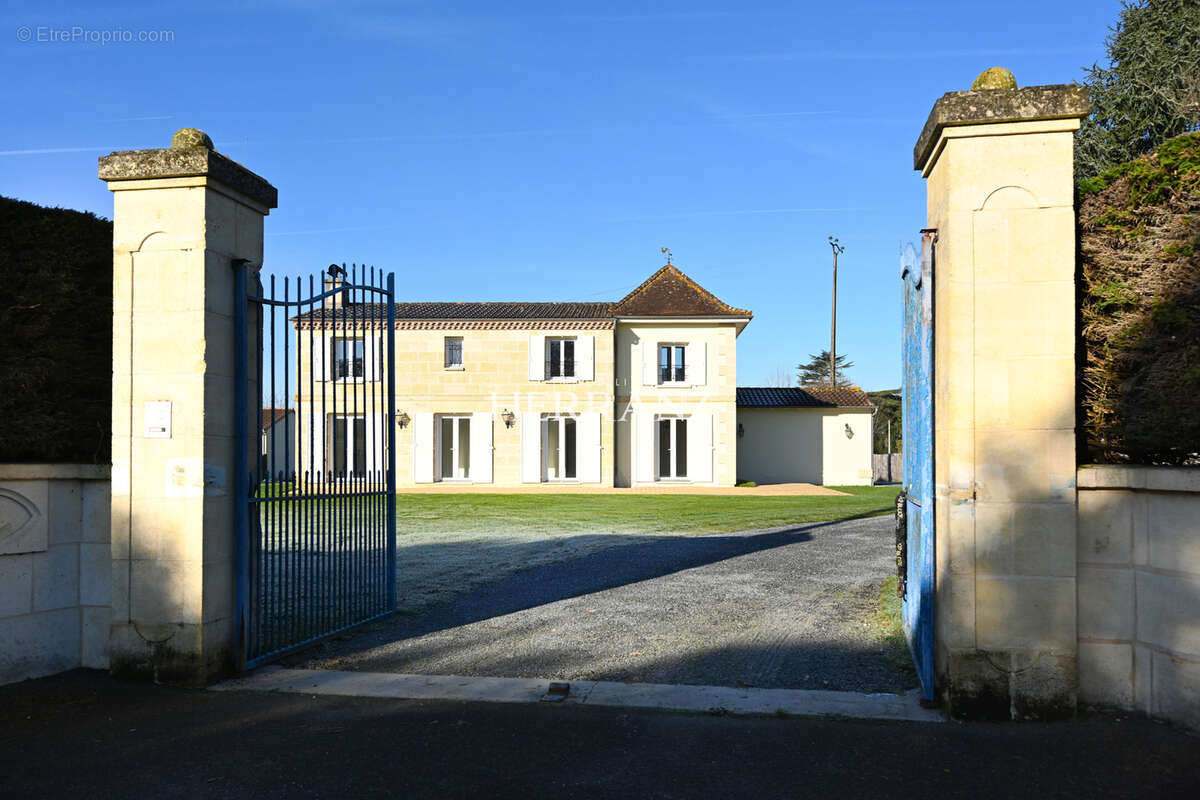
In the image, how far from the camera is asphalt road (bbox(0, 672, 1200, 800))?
3535mm

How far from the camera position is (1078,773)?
3664 millimetres

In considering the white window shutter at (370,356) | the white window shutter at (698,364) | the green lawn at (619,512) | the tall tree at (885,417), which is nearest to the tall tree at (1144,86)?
the green lawn at (619,512)

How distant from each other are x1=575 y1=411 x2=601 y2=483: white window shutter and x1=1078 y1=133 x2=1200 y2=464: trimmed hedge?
22163mm

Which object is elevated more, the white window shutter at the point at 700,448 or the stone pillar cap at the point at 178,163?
the stone pillar cap at the point at 178,163

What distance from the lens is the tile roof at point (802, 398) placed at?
96.4 ft

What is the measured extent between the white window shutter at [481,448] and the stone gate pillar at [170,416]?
21.4 metres

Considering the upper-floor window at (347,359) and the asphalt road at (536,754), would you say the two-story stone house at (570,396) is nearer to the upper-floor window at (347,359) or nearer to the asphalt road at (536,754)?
the upper-floor window at (347,359)

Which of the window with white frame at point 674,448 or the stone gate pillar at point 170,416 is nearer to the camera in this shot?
the stone gate pillar at point 170,416

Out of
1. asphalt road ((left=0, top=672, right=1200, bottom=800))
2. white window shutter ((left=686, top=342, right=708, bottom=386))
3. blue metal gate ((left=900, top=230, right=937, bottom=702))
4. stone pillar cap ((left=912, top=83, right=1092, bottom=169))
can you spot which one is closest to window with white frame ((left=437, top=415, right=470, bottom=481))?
white window shutter ((left=686, top=342, right=708, bottom=386))

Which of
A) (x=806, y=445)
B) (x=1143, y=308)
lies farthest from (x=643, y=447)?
(x=1143, y=308)

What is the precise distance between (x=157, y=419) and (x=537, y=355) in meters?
21.9

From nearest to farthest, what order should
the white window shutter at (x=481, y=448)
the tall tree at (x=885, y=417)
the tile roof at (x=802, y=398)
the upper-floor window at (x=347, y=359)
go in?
the upper-floor window at (x=347, y=359)
the white window shutter at (x=481, y=448)
the tile roof at (x=802, y=398)
the tall tree at (x=885, y=417)

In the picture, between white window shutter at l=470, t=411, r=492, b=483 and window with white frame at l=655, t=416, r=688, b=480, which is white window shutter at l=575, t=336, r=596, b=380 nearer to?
window with white frame at l=655, t=416, r=688, b=480

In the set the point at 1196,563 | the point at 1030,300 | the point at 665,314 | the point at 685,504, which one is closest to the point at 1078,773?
the point at 1196,563
